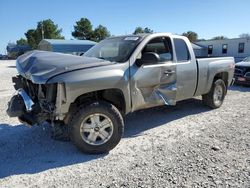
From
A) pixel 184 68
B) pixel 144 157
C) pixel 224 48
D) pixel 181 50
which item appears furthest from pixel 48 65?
pixel 224 48

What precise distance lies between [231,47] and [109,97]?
33505mm

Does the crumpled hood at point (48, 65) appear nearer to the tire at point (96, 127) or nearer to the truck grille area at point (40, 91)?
the truck grille area at point (40, 91)

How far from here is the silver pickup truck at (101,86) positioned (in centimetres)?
419

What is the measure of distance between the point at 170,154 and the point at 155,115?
230 cm

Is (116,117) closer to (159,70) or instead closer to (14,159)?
(159,70)

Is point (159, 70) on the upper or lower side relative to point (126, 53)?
lower

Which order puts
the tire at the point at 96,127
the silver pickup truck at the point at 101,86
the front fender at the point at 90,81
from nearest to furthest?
the front fender at the point at 90,81 → the silver pickup truck at the point at 101,86 → the tire at the point at 96,127

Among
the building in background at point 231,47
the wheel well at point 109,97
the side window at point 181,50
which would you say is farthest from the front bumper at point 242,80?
the building in background at point 231,47

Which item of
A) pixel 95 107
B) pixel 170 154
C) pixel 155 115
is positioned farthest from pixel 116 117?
pixel 155 115

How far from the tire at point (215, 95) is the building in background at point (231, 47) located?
27110 millimetres

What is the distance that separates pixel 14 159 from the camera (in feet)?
14.2

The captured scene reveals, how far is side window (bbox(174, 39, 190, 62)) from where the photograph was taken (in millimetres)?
5906

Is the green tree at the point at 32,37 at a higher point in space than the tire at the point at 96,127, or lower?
higher

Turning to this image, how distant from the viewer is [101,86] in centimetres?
441
